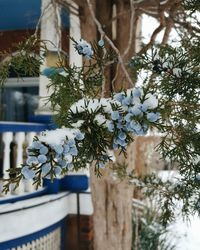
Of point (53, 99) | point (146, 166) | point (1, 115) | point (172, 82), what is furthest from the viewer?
point (146, 166)

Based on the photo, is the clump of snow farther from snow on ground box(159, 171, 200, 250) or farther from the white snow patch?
snow on ground box(159, 171, 200, 250)

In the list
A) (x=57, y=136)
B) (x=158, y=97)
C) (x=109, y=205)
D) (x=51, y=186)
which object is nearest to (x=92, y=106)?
(x=57, y=136)

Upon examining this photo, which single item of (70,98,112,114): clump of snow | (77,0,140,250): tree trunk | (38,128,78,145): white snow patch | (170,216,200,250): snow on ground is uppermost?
(70,98,112,114): clump of snow

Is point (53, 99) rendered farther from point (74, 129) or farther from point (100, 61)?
point (74, 129)

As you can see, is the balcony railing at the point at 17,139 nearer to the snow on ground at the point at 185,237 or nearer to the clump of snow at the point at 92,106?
the clump of snow at the point at 92,106

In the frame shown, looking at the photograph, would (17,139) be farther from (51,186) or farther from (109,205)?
(109,205)

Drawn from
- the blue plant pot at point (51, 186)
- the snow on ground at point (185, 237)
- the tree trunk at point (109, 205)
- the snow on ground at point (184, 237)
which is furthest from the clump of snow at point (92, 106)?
the snow on ground at point (185, 237)

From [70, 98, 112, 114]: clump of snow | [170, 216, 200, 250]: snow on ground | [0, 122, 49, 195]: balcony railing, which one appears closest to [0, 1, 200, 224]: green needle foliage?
[70, 98, 112, 114]: clump of snow

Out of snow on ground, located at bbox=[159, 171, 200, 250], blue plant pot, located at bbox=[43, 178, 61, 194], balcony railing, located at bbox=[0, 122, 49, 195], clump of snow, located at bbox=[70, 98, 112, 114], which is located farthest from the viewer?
snow on ground, located at bbox=[159, 171, 200, 250]

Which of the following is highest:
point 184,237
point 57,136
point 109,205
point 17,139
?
point 17,139

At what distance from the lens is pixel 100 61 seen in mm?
1605

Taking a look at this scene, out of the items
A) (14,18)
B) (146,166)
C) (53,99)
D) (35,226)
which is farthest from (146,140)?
(53,99)

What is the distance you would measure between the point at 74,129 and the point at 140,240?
17.6ft

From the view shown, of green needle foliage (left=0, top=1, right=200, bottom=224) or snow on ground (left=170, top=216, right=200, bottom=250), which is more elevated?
green needle foliage (left=0, top=1, right=200, bottom=224)
